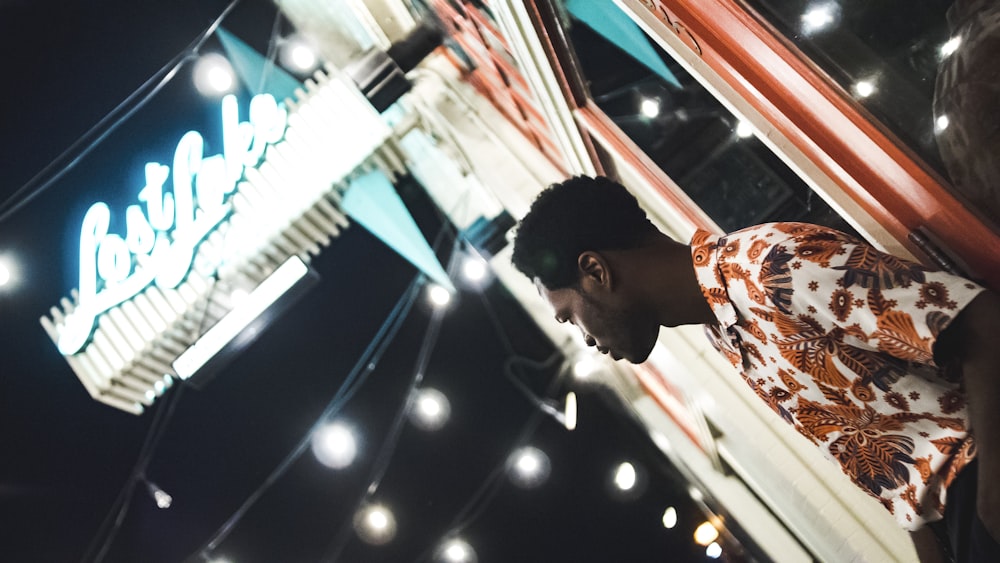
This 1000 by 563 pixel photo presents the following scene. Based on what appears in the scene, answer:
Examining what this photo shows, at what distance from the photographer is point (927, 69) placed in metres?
1.48

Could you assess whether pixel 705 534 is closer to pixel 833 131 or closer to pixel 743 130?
pixel 743 130

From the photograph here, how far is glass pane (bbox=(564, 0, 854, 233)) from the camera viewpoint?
7.00 ft

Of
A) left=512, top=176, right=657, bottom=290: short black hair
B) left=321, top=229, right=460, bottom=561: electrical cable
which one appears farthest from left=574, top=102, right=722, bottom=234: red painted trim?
left=321, top=229, right=460, bottom=561: electrical cable

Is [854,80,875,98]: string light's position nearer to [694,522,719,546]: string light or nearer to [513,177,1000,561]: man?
[513,177,1000,561]: man

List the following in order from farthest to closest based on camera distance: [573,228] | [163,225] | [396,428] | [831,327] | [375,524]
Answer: [396,428]
[375,524]
[163,225]
[573,228]
[831,327]

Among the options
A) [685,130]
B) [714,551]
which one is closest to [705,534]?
[714,551]

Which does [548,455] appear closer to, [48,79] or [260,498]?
[260,498]

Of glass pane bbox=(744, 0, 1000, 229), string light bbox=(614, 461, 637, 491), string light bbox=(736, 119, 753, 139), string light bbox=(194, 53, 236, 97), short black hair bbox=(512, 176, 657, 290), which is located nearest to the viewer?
glass pane bbox=(744, 0, 1000, 229)

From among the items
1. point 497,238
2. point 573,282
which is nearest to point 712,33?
point 573,282

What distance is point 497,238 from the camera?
15.0 ft

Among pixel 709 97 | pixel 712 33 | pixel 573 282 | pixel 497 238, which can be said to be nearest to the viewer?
pixel 573 282

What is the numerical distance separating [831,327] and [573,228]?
2.47 feet

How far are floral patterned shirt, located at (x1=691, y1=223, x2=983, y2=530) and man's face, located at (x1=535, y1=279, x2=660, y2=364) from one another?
22 cm

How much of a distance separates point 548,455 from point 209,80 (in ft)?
16.8
